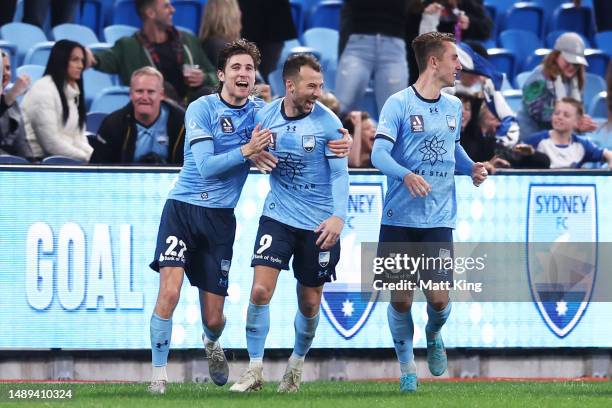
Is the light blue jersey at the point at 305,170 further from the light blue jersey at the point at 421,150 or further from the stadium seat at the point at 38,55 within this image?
the stadium seat at the point at 38,55

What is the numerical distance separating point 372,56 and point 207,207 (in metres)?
4.30

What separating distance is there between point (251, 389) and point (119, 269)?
2.21 metres

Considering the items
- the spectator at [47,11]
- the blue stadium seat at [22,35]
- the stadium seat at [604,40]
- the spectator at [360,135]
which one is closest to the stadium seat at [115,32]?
the spectator at [47,11]

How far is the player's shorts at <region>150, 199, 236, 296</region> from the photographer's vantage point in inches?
385

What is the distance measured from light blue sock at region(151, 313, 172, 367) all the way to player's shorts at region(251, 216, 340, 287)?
732mm

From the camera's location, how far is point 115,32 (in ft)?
52.4

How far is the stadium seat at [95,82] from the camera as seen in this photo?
1510 centimetres

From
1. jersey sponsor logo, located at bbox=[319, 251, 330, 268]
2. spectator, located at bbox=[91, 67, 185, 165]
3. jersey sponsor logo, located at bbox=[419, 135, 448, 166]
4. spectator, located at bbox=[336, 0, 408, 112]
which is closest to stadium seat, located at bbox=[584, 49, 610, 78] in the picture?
spectator, located at bbox=[336, 0, 408, 112]

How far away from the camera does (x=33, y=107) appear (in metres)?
12.7

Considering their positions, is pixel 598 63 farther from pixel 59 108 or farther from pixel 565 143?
pixel 59 108

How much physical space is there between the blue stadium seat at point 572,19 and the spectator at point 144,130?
7.26 meters

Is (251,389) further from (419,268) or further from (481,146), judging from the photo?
(481,146)

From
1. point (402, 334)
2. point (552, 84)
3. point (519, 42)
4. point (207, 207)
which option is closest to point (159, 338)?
Answer: point (207, 207)

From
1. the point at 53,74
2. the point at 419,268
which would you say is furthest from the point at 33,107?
the point at 419,268
